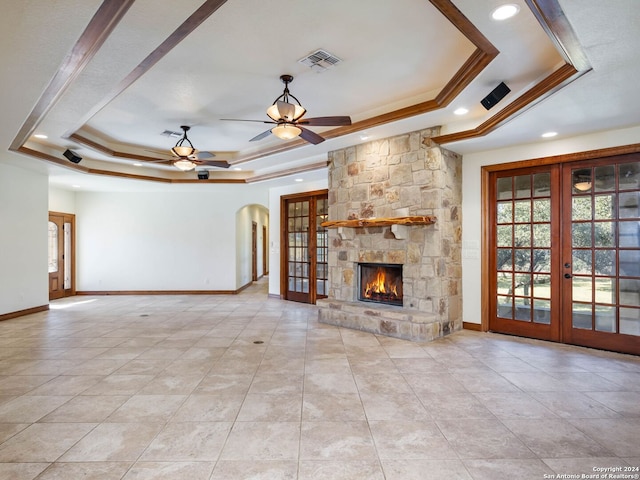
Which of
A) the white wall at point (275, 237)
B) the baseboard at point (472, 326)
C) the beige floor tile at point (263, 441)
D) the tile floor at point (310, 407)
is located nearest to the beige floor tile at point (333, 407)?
the tile floor at point (310, 407)

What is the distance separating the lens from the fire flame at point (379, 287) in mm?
5320

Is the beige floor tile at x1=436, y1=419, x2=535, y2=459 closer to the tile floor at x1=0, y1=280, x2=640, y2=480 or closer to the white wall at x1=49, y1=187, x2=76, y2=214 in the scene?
the tile floor at x1=0, y1=280, x2=640, y2=480

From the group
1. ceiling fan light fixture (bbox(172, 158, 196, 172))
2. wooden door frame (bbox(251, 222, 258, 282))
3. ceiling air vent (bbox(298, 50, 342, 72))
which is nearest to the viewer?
ceiling air vent (bbox(298, 50, 342, 72))

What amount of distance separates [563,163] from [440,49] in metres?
2.55

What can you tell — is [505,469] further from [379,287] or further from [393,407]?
[379,287]

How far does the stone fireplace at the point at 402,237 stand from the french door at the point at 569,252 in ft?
2.15

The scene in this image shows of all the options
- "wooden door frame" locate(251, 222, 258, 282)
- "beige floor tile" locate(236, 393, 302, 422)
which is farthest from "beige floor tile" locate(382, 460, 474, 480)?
"wooden door frame" locate(251, 222, 258, 282)

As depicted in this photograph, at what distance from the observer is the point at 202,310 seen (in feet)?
22.6

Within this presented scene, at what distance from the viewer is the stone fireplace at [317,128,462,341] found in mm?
4738

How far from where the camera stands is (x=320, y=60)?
135 inches

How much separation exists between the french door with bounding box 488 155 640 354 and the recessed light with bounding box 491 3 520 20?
2.91 m

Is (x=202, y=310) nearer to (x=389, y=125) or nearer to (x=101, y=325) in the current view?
(x=101, y=325)

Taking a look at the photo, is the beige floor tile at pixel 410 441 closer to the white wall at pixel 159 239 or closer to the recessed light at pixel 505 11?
the recessed light at pixel 505 11

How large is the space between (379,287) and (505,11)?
3.87m
